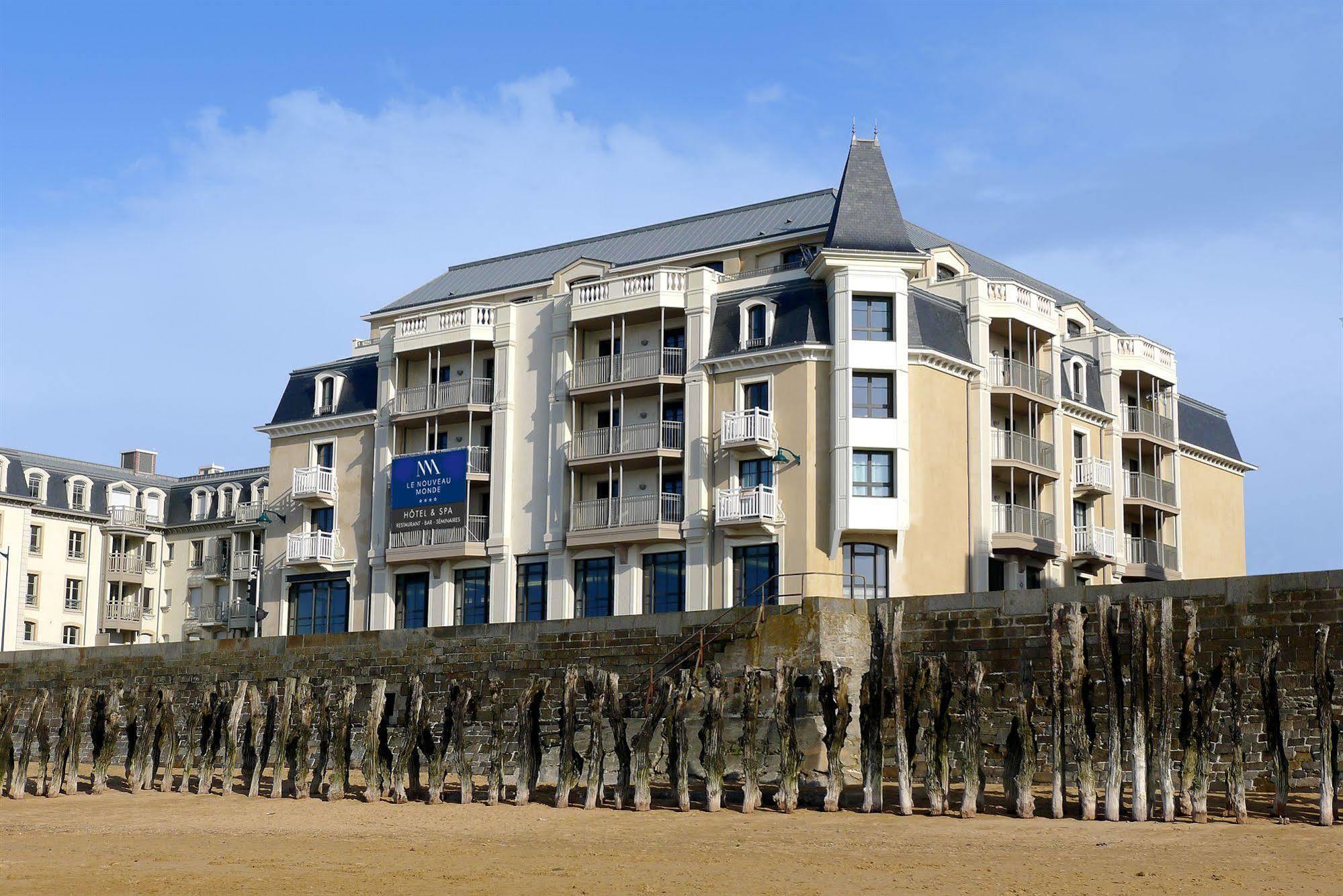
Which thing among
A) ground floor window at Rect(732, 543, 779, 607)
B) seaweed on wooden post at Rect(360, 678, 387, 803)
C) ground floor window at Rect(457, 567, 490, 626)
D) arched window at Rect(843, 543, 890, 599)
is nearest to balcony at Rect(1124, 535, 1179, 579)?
arched window at Rect(843, 543, 890, 599)

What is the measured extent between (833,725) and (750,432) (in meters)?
16.5

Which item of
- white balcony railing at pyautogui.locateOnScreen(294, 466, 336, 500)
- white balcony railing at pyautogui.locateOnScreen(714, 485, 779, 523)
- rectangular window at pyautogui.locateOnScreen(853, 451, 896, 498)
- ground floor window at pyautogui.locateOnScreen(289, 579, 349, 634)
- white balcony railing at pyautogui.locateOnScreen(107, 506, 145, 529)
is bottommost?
ground floor window at pyautogui.locateOnScreen(289, 579, 349, 634)

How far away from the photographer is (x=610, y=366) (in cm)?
4809

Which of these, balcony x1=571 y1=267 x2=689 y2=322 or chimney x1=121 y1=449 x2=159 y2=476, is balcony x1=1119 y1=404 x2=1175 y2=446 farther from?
chimney x1=121 y1=449 x2=159 y2=476

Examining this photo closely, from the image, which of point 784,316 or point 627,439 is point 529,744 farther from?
point 784,316

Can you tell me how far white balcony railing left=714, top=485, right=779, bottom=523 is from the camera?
145 ft

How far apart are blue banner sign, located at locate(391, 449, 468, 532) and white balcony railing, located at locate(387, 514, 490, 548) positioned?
4.8 inches

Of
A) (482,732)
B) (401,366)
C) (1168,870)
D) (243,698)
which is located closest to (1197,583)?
(1168,870)

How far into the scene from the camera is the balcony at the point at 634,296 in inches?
1864

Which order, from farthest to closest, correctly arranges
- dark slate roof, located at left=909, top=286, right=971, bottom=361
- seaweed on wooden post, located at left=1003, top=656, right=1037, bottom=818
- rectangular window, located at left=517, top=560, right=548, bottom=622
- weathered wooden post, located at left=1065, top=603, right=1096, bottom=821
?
1. rectangular window, located at left=517, top=560, right=548, bottom=622
2. dark slate roof, located at left=909, top=286, right=971, bottom=361
3. seaweed on wooden post, located at left=1003, top=656, right=1037, bottom=818
4. weathered wooden post, located at left=1065, top=603, right=1096, bottom=821

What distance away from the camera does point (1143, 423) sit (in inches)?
2122

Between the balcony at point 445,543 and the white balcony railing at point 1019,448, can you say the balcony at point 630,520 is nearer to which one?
the balcony at point 445,543

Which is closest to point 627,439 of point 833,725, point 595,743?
point 595,743

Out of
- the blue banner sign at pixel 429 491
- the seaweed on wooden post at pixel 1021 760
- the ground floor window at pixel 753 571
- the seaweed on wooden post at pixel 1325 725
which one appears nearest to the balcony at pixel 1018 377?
the ground floor window at pixel 753 571
